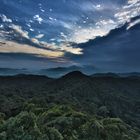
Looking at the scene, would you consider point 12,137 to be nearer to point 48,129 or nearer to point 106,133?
point 48,129

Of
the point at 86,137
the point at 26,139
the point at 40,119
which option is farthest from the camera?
the point at 40,119

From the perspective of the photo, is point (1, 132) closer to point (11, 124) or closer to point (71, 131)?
point (11, 124)

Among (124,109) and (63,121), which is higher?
(63,121)

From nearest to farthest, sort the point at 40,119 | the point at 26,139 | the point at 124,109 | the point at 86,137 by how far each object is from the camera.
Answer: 1. the point at 26,139
2. the point at 86,137
3. the point at 40,119
4. the point at 124,109

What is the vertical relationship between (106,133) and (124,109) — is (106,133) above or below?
above

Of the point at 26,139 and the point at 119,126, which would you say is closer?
the point at 26,139

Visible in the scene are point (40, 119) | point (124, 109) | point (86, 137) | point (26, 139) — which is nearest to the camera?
point (26, 139)

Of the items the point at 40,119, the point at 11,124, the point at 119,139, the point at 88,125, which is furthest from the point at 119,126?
the point at 11,124

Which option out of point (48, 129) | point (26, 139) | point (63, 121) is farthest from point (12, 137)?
point (63, 121)
